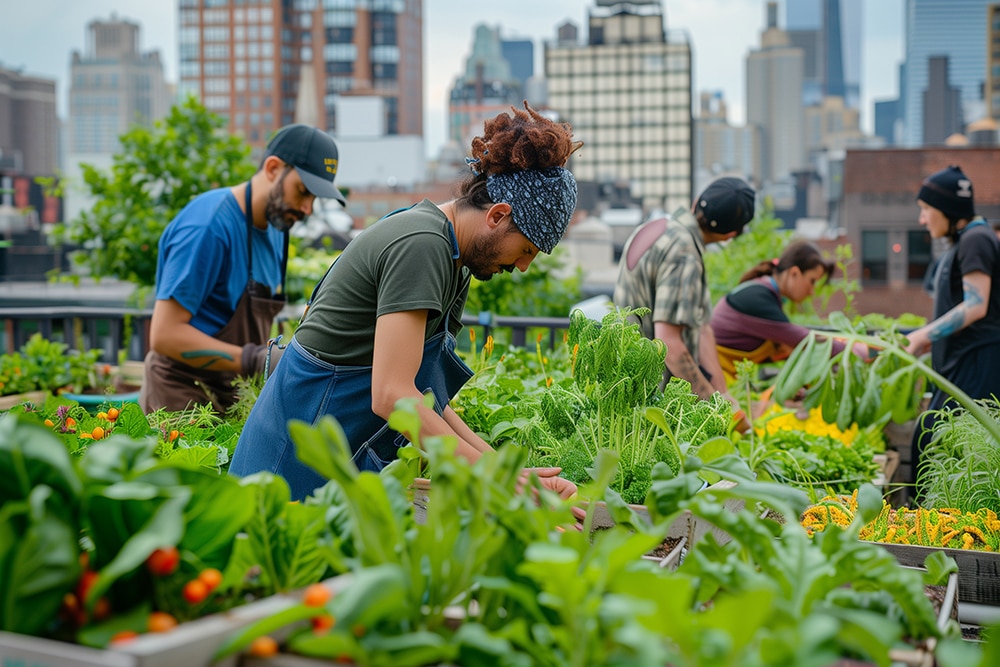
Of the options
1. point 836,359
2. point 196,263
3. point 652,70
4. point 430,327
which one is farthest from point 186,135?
point 652,70

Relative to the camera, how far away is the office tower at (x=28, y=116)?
13438 cm

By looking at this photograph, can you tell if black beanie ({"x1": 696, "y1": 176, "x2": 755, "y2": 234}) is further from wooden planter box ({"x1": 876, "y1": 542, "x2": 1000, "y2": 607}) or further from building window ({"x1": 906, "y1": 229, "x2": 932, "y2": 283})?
building window ({"x1": 906, "y1": 229, "x2": 932, "y2": 283})

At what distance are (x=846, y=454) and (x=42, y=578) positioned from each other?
10.9 ft

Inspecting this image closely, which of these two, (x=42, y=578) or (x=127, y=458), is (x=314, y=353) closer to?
(x=127, y=458)

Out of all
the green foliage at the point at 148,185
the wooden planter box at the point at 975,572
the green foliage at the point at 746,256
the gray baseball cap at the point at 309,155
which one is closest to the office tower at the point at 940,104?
the green foliage at the point at 746,256

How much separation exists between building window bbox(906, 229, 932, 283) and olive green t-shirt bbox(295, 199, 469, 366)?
33.8 meters

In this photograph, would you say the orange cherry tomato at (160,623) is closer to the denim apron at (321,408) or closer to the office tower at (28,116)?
the denim apron at (321,408)

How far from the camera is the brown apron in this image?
3.32 m

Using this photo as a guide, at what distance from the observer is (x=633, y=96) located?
10206cm

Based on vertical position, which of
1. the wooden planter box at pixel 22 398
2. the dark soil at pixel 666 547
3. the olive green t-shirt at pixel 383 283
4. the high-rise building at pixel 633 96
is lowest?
the wooden planter box at pixel 22 398

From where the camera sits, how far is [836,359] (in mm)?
1663

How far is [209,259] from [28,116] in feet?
511

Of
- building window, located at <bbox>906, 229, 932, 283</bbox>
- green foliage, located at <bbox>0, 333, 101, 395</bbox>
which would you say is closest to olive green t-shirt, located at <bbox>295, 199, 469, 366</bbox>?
green foliage, located at <bbox>0, 333, 101, 395</bbox>

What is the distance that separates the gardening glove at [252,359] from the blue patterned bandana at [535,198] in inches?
57.8
